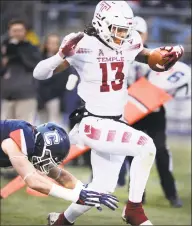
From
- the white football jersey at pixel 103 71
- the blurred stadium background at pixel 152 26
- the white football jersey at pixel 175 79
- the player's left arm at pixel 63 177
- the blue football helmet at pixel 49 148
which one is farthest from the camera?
the blurred stadium background at pixel 152 26

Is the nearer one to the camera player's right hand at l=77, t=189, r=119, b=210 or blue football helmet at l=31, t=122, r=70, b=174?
player's right hand at l=77, t=189, r=119, b=210

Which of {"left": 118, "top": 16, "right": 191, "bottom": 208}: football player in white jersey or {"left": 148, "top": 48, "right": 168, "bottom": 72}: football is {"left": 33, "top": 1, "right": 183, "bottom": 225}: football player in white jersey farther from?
{"left": 118, "top": 16, "right": 191, "bottom": 208}: football player in white jersey

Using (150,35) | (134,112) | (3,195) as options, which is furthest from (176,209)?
(150,35)

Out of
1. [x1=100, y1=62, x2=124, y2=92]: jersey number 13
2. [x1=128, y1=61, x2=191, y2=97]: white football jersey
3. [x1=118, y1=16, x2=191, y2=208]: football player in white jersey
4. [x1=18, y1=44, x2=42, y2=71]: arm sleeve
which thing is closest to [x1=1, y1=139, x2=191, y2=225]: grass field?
[x1=118, y1=16, x2=191, y2=208]: football player in white jersey

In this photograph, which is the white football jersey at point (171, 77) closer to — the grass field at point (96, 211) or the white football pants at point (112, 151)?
the grass field at point (96, 211)

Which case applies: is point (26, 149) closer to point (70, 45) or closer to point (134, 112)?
point (70, 45)

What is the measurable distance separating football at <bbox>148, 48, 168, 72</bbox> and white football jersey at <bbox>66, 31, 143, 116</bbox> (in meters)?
0.11

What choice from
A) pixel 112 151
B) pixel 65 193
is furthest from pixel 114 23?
pixel 65 193

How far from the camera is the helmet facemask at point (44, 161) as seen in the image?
17.5 ft

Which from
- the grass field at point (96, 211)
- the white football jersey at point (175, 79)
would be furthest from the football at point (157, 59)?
the grass field at point (96, 211)

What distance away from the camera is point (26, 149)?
17.2 ft

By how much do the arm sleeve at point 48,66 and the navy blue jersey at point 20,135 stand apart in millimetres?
663

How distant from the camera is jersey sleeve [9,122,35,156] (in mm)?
5238

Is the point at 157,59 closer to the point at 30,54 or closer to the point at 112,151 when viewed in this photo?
the point at 112,151
